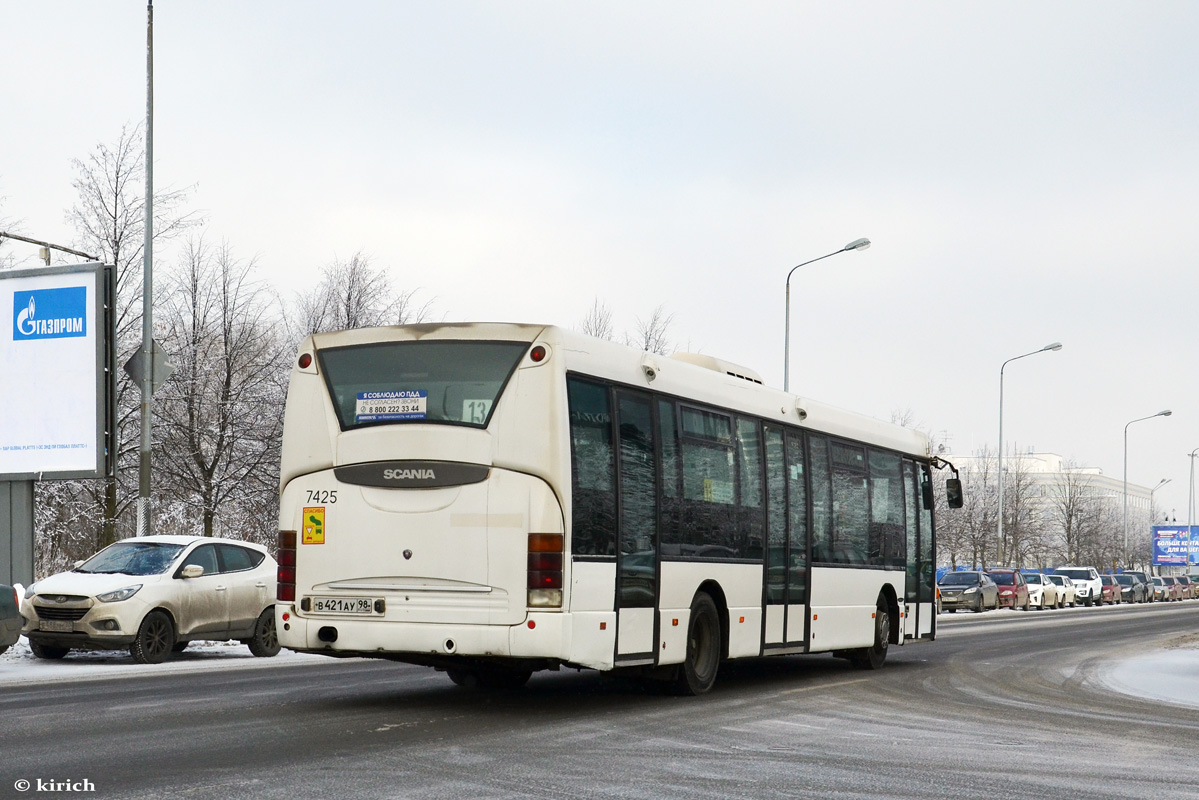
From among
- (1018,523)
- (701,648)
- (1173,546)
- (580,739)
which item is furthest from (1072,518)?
(580,739)

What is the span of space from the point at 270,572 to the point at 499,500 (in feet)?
30.4

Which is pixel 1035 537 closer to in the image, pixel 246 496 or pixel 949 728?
pixel 246 496

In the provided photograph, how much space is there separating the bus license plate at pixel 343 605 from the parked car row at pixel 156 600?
17.5 feet

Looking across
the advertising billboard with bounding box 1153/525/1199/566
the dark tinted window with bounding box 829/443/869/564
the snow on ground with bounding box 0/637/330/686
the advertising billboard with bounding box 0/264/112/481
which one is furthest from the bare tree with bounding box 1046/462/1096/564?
the snow on ground with bounding box 0/637/330/686

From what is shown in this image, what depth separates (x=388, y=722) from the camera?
1090 centimetres

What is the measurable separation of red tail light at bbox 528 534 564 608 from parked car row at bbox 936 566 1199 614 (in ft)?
118

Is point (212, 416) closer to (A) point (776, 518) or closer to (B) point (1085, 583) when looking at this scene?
(A) point (776, 518)

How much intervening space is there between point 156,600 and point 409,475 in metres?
7.49

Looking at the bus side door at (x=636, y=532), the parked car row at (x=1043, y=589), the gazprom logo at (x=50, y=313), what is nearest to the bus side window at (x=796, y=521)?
the bus side door at (x=636, y=532)

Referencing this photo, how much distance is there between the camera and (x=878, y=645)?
18562 millimetres

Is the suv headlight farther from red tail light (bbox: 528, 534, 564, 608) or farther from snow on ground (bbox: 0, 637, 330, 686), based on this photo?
red tail light (bbox: 528, 534, 564, 608)

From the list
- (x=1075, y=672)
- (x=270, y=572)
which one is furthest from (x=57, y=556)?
(x=1075, y=672)

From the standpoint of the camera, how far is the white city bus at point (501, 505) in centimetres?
1134

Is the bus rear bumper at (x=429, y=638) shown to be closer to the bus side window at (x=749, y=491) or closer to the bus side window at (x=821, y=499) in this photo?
the bus side window at (x=749, y=491)
